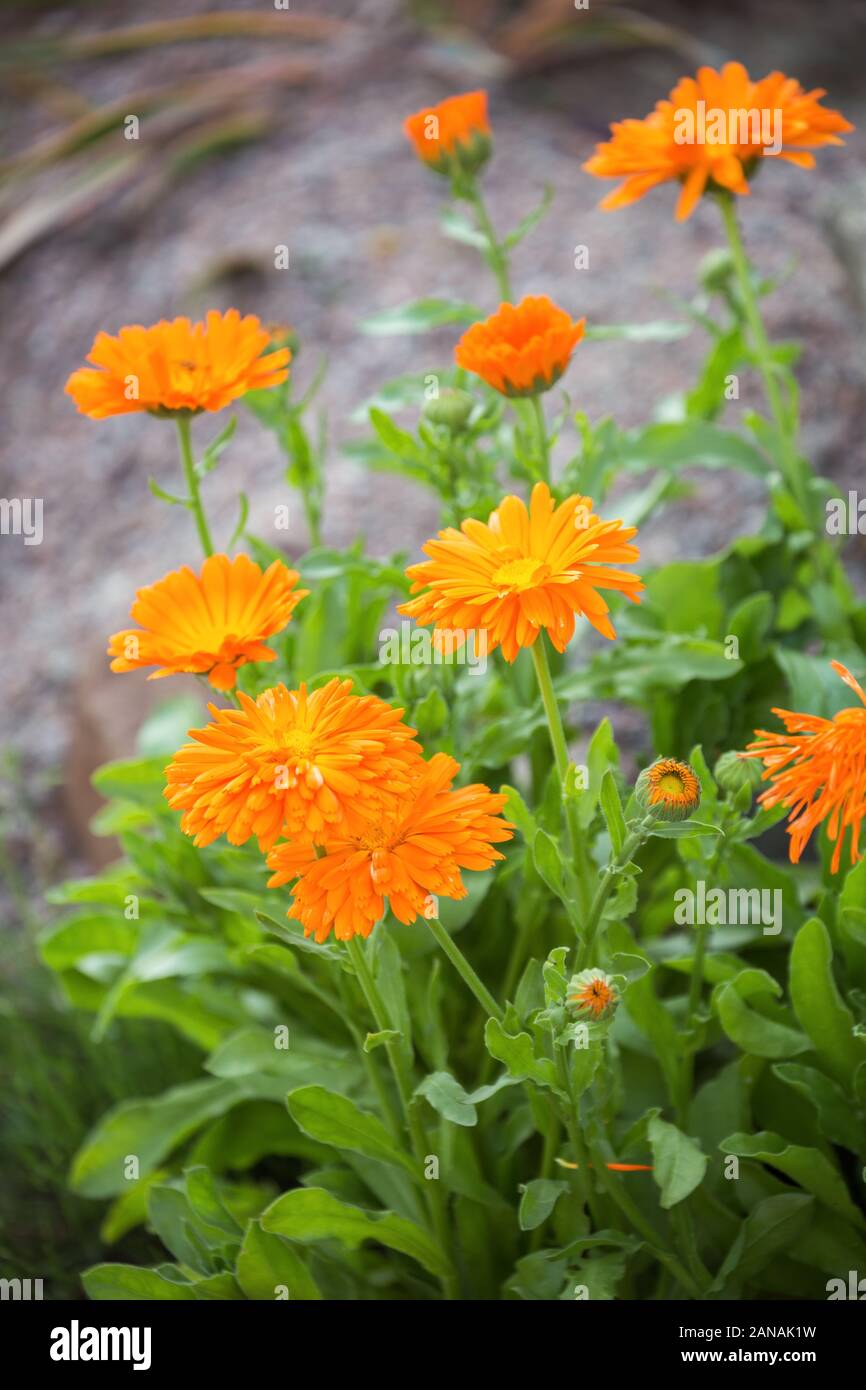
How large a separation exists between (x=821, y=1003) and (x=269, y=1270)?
0.52m

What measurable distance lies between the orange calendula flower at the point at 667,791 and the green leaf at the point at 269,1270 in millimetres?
501

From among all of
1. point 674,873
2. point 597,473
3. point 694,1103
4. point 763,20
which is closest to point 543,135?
point 763,20

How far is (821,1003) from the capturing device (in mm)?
1171

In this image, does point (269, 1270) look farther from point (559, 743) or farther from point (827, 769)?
point (827, 769)

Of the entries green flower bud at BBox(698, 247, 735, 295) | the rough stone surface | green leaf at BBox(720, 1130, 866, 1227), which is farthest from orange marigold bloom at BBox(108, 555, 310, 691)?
the rough stone surface

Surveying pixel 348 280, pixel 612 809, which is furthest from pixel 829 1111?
pixel 348 280

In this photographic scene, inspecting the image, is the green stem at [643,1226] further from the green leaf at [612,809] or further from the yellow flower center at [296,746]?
the yellow flower center at [296,746]

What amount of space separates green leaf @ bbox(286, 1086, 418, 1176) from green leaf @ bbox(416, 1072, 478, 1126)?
95 millimetres

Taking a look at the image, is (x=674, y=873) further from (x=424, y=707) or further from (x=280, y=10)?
(x=280, y=10)

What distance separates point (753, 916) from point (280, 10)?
3150 millimetres

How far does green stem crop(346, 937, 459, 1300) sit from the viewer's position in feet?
3.31

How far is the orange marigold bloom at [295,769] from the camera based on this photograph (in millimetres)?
856

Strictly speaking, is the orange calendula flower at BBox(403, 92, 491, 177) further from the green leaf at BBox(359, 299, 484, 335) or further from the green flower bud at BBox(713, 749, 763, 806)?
the green flower bud at BBox(713, 749, 763, 806)
